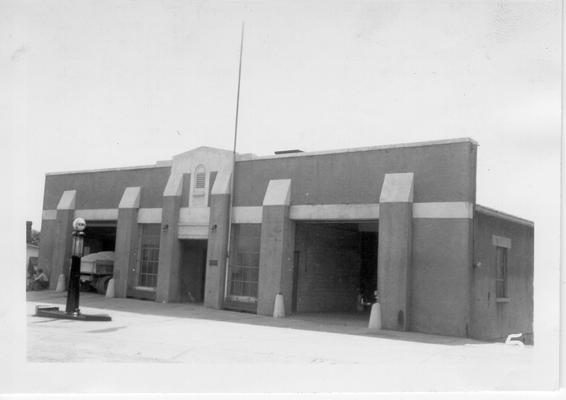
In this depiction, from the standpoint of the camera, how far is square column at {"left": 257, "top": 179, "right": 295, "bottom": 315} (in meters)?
19.0

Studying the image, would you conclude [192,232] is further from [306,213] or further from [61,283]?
[61,283]

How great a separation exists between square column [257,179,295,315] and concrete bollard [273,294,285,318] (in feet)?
0.50

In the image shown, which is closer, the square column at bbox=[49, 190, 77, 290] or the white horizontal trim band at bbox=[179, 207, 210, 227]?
the white horizontal trim band at bbox=[179, 207, 210, 227]

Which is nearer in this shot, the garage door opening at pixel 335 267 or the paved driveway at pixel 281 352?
the paved driveway at pixel 281 352

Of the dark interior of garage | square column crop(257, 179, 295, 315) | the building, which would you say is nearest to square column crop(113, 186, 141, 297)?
the building

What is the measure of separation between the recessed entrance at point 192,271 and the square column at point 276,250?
144 inches

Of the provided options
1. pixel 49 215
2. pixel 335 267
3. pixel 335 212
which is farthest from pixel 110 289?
pixel 335 212

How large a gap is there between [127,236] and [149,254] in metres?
1.03

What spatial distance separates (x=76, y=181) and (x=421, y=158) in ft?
43.9

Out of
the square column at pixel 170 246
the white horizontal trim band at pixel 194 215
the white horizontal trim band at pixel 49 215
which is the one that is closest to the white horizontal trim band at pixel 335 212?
the white horizontal trim band at pixel 194 215

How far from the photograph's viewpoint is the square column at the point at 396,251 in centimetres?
1645

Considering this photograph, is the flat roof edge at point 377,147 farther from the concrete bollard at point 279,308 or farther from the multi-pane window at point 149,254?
the multi-pane window at point 149,254

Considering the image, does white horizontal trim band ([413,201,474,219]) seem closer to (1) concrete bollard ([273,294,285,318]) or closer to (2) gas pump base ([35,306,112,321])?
(1) concrete bollard ([273,294,285,318])

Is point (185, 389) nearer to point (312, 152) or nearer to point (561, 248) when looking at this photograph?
point (561, 248)
